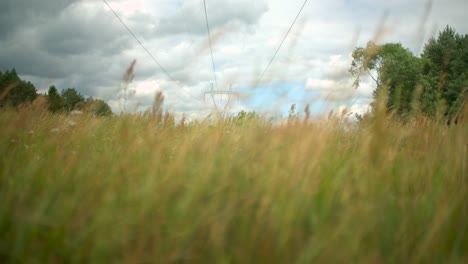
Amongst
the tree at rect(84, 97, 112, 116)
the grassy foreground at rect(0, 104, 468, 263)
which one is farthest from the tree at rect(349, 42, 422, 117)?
the tree at rect(84, 97, 112, 116)

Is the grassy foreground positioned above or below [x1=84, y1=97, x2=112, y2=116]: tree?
below

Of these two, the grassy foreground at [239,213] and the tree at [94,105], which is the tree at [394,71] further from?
the tree at [94,105]

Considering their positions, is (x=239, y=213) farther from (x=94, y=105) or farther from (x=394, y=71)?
(x=394, y=71)

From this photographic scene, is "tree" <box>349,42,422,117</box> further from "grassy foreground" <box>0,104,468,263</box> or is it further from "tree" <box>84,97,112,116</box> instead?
"tree" <box>84,97,112,116</box>

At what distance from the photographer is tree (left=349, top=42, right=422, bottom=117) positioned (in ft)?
9.01

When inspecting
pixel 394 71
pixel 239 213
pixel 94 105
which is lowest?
pixel 239 213

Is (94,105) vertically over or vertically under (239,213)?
over

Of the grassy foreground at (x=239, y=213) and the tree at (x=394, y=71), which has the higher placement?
the tree at (x=394, y=71)

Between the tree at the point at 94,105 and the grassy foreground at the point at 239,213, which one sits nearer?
the grassy foreground at the point at 239,213

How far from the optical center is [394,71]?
11523 millimetres

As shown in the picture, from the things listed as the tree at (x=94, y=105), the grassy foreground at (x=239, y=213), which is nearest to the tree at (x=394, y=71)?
the grassy foreground at (x=239, y=213)

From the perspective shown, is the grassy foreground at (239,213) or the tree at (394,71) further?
the tree at (394,71)

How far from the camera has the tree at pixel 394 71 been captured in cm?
275

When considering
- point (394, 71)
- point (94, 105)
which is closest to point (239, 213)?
point (94, 105)
